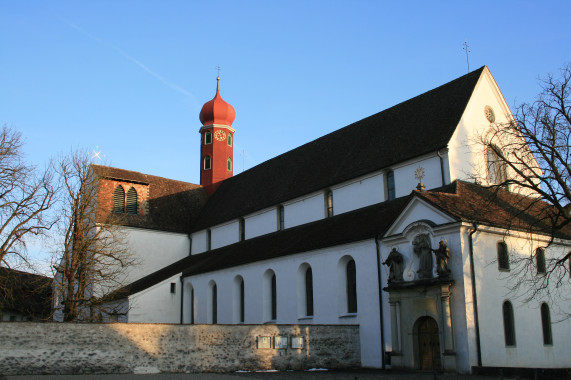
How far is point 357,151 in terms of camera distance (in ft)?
108

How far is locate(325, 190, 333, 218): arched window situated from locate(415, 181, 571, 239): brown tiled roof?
7.20 m

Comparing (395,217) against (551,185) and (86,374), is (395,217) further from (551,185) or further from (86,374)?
(86,374)

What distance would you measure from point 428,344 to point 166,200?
1116 inches

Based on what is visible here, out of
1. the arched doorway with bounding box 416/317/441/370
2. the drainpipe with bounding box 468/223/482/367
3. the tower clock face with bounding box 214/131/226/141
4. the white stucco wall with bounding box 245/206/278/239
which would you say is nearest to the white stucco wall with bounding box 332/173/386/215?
the white stucco wall with bounding box 245/206/278/239

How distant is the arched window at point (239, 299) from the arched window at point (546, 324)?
1585 cm

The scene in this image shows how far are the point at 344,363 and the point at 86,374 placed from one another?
33.8 ft

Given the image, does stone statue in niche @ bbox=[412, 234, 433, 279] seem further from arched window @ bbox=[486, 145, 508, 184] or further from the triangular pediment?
arched window @ bbox=[486, 145, 508, 184]

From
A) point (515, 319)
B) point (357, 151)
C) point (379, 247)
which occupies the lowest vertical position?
point (515, 319)

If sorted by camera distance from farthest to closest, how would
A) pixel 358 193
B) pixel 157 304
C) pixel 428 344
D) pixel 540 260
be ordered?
pixel 157 304 < pixel 358 193 < pixel 540 260 < pixel 428 344

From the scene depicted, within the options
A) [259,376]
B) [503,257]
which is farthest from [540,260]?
[259,376]

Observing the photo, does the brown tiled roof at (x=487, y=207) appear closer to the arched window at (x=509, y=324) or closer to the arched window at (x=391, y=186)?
the arched window at (x=391, y=186)

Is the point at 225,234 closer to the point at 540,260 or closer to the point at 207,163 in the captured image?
the point at 207,163

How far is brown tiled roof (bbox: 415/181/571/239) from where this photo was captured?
2316 centimetres

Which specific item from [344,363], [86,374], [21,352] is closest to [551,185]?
[344,363]
